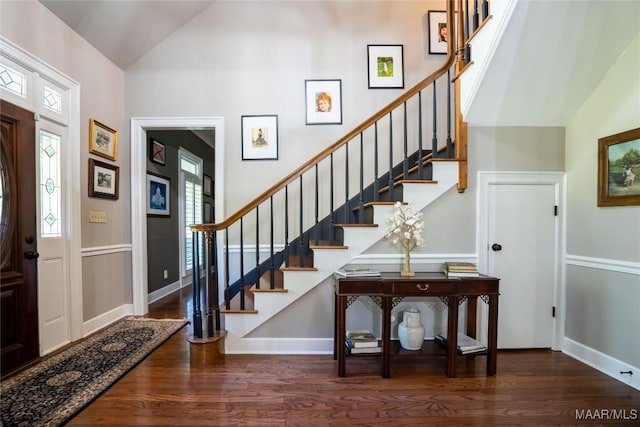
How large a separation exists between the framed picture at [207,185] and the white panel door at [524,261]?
17.4 feet

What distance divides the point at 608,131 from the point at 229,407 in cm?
343

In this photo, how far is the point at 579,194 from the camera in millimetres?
2537

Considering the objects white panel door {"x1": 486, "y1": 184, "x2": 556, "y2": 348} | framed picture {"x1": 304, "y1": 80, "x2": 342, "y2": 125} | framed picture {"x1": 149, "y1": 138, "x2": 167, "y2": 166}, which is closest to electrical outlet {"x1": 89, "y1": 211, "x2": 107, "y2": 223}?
framed picture {"x1": 149, "y1": 138, "x2": 167, "y2": 166}

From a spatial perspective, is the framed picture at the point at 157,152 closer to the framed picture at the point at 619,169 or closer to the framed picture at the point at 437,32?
the framed picture at the point at 437,32

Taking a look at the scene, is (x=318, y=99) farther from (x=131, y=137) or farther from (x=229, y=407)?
(x=229, y=407)

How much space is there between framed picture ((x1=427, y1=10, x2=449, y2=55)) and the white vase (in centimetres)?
301

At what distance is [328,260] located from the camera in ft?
8.45

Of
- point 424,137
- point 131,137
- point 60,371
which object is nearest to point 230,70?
point 131,137

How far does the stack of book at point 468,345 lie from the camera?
7.70 ft

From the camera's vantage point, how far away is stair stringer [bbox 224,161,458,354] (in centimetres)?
257

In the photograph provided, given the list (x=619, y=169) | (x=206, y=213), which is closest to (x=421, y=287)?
(x=619, y=169)

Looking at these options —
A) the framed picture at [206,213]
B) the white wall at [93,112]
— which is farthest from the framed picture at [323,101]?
the framed picture at [206,213]

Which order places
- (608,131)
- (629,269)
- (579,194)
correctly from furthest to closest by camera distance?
(579,194) < (608,131) < (629,269)

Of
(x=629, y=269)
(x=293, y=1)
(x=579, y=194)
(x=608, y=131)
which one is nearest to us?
(x=629, y=269)
